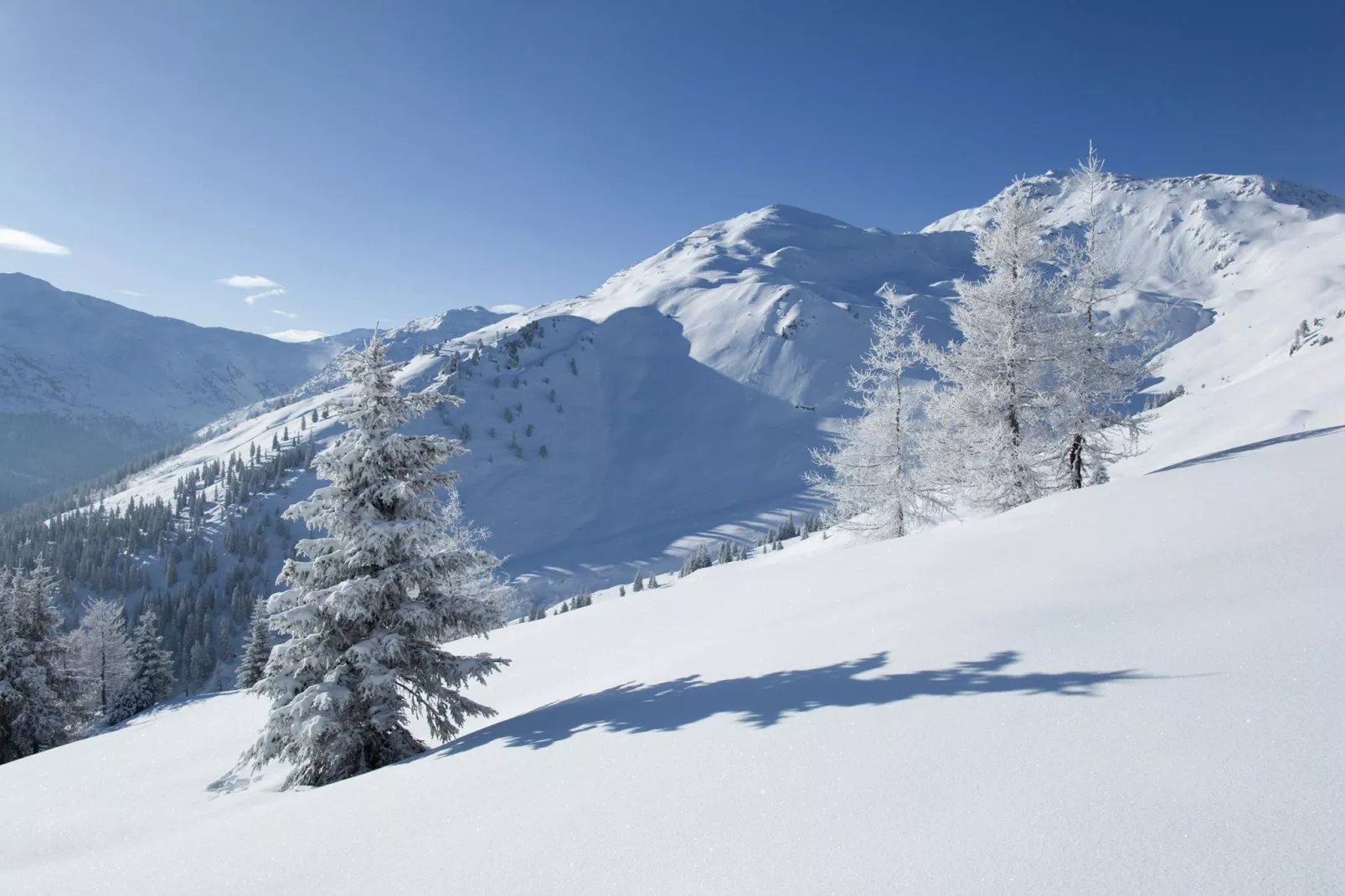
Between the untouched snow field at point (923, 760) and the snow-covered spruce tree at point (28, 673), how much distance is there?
21.8 meters

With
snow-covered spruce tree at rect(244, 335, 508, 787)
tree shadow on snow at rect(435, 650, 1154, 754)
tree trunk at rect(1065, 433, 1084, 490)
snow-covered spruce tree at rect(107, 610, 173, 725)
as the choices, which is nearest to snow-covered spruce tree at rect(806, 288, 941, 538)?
tree trunk at rect(1065, 433, 1084, 490)

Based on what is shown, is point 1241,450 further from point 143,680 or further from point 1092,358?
point 143,680

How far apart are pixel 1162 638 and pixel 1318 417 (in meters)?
34.9

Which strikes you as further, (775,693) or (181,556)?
(181,556)

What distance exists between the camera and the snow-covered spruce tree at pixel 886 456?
2280 cm

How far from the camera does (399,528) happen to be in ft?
31.8

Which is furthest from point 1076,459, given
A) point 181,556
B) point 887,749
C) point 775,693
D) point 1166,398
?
point 181,556

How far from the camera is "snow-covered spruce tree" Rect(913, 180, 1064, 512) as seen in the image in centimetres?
1714

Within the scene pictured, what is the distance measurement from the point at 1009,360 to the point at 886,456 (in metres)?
7.16

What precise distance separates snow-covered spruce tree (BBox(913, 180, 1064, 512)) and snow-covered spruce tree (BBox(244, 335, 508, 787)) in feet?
47.4

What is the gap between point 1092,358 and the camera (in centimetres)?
1703

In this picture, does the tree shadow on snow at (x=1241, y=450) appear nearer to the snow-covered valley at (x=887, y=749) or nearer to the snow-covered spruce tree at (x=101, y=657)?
the snow-covered valley at (x=887, y=749)

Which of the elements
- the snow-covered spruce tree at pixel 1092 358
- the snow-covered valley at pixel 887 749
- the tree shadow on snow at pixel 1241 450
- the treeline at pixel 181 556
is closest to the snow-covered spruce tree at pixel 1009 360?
the snow-covered spruce tree at pixel 1092 358

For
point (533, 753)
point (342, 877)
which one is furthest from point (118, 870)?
point (533, 753)
